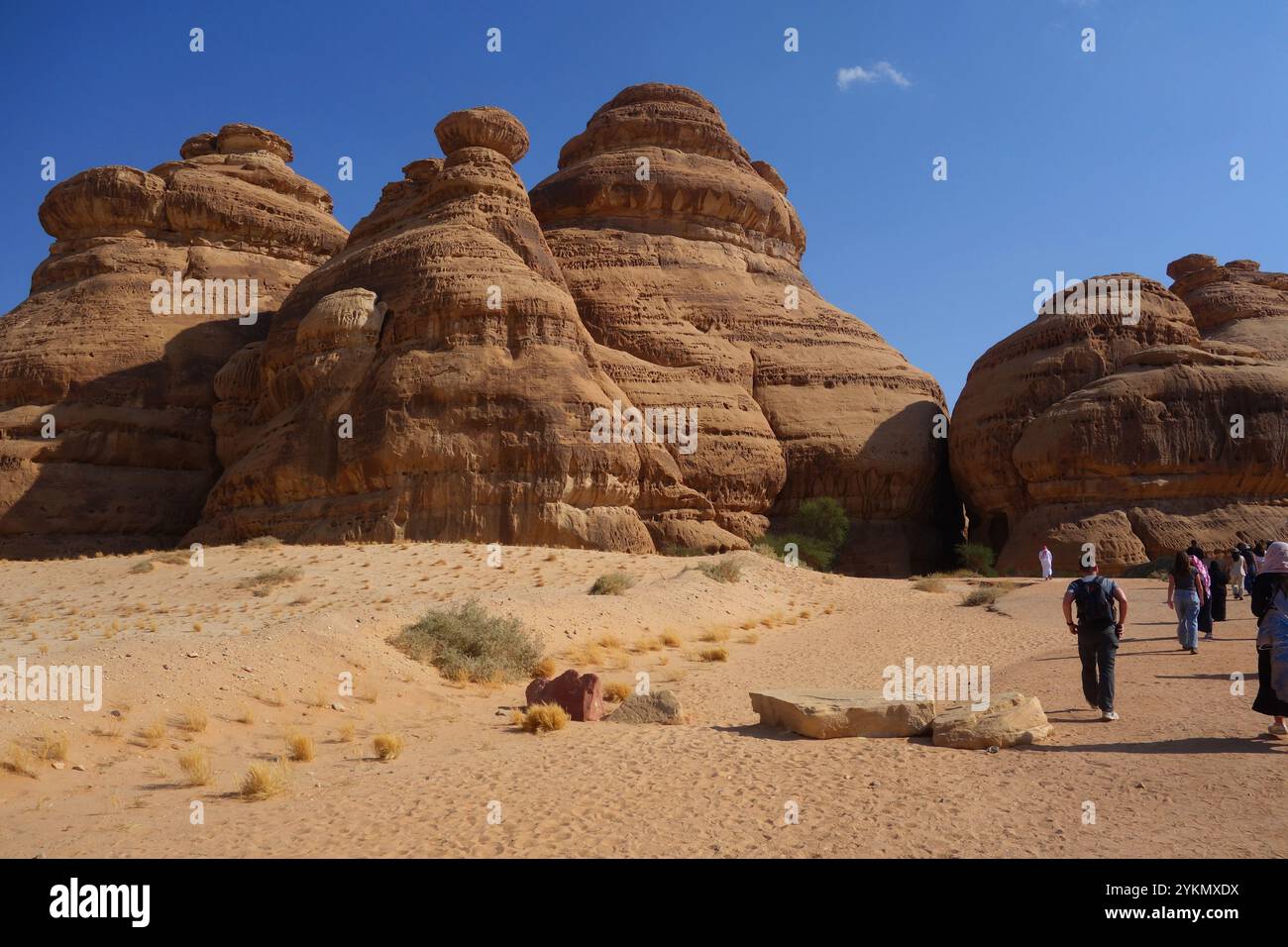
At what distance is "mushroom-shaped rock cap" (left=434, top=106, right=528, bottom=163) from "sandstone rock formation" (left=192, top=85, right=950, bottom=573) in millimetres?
107

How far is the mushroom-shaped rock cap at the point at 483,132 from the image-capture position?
121ft

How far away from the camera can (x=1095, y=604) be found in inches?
405

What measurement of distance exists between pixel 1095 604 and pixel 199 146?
53.3 m

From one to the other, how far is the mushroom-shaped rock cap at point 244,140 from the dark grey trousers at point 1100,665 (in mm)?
49938

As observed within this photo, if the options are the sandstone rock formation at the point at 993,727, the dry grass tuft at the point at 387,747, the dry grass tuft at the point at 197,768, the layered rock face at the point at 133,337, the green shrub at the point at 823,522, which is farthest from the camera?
the green shrub at the point at 823,522

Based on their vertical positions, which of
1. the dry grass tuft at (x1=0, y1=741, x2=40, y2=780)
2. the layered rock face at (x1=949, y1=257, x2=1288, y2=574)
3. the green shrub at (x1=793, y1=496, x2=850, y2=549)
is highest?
the layered rock face at (x1=949, y1=257, x2=1288, y2=574)

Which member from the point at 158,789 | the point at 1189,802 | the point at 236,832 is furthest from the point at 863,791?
the point at 158,789

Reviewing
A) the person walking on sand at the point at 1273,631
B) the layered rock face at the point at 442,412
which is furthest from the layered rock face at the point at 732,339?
the person walking on sand at the point at 1273,631

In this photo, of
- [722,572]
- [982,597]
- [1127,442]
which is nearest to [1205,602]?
[982,597]

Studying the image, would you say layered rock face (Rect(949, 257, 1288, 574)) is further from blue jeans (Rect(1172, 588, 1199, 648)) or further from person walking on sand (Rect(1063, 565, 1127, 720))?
person walking on sand (Rect(1063, 565, 1127, 720))

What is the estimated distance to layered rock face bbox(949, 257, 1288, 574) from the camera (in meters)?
32.5

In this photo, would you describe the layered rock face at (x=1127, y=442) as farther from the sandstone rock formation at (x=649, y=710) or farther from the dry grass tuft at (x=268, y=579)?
the dry grass tuft at (x=268, y=579)

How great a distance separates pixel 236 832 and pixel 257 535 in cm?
2463

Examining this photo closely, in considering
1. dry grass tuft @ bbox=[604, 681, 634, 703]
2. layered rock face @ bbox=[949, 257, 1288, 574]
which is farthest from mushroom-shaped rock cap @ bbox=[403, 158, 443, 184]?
dry grass tuft @ bbox=[604, 681, 634, 703]
